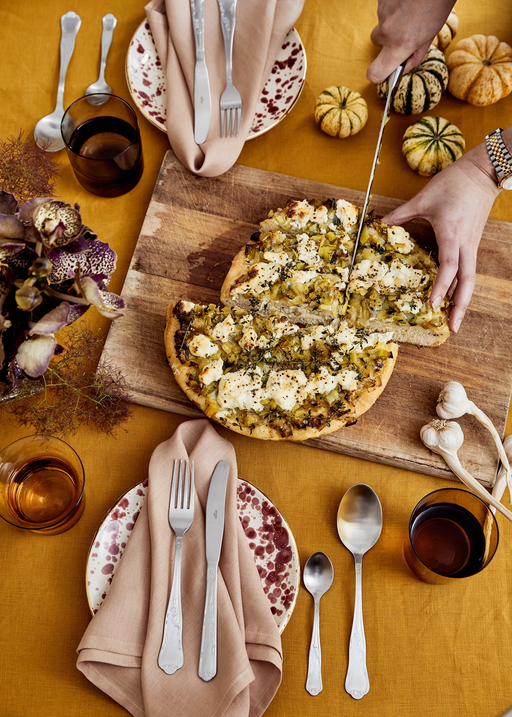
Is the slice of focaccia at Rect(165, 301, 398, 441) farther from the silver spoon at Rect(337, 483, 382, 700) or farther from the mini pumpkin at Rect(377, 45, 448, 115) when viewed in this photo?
the mini pumpkin at Rect(377, 45, 448, 115)

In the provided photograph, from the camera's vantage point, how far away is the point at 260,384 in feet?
9.39

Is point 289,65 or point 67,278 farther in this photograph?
point 289,65

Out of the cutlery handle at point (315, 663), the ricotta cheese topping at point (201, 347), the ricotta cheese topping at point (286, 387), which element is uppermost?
the ricotta cheese topping at point (201, 347)

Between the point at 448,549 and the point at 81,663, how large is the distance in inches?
66.1

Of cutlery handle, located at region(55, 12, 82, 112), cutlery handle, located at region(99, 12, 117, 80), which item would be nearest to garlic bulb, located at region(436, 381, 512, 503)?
cutlery handle, located at region(99, 12, 117, 80)

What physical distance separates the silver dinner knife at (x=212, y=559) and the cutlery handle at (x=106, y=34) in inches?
101

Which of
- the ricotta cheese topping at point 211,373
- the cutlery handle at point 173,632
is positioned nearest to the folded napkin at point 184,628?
the cutlery handle at point 173,632

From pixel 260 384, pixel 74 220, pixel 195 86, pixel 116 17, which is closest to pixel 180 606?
pixel 260 384

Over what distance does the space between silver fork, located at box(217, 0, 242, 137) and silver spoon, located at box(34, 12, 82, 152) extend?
3.14ft

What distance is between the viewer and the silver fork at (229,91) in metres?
3.31

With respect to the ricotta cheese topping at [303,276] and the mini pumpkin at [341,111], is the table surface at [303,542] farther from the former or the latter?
the ricotta cheese topping at [303,276]

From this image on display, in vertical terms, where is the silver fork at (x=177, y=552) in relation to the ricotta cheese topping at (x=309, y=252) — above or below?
below

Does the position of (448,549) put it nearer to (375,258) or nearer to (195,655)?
(195,655)

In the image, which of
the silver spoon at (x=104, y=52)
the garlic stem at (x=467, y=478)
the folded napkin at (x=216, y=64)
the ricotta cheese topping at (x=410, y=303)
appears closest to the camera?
→ the garlic stem at (x=467, y=478)
